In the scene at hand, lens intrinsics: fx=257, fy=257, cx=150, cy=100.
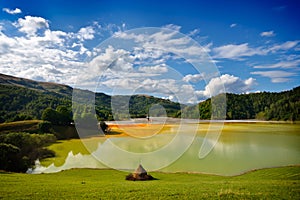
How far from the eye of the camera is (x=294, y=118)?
281 ft

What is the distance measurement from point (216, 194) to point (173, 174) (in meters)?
10.1

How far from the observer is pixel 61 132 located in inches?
2136

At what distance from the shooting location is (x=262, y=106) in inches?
4250

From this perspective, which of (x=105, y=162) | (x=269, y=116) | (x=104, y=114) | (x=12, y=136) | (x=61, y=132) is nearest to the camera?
(x=105, y=162)

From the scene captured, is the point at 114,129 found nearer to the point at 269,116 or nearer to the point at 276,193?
the point at 276,193

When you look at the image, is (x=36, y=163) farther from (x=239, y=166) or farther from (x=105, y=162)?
(x=239, y=166)

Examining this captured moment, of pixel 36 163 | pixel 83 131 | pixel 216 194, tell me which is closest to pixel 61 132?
pixel 83 131

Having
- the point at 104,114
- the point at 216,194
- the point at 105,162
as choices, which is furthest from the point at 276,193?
the point at 104,114

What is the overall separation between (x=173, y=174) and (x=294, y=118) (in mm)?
78680

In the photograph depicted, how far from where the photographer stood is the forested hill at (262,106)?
8769cm

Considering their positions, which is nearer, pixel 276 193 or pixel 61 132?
pixel 276 193

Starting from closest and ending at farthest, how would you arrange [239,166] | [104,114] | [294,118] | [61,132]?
[239,166], [61,132], [104,114], [294,118]

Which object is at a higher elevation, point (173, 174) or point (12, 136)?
point (12, 136)

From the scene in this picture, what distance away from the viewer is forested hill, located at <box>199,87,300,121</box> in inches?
3452
